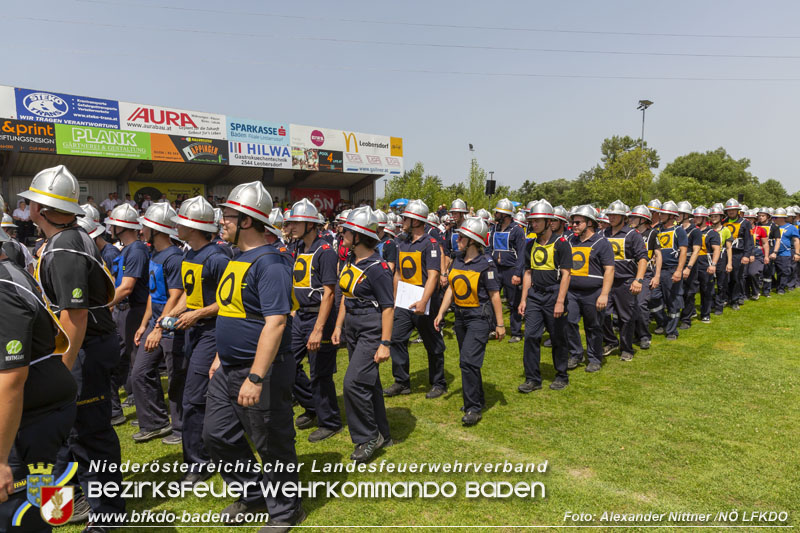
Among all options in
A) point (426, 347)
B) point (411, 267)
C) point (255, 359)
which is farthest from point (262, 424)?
point (411, 267)

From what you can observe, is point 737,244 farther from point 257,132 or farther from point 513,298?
point 257,132

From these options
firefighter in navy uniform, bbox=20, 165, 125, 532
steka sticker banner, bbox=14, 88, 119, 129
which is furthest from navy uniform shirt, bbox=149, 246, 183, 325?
steka sticker banner, bbox=14, 88, 119, 129

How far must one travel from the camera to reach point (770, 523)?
3578 millimetres

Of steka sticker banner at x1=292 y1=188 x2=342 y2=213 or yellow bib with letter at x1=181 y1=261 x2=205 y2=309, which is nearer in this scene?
yellow bib with letter at x1=181 y1=261 x2=205 y2=309

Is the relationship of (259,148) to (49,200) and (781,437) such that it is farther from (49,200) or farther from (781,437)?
(781,437)

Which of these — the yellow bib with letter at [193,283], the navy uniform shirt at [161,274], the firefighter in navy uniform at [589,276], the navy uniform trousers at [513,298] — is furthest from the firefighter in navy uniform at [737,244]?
the navy uniform shirt at [161,274]

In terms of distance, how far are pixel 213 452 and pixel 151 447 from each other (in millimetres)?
2094

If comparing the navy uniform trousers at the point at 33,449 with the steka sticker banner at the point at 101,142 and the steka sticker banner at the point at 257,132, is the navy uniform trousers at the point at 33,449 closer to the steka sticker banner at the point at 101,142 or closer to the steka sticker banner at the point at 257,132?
the steka sticker banner at the point at 101,142

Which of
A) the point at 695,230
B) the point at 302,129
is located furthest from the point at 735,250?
the point at 302,129

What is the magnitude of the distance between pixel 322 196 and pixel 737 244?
21.8 m

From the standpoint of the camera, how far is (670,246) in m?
9.30

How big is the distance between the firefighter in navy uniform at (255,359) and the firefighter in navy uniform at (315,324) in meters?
1.60

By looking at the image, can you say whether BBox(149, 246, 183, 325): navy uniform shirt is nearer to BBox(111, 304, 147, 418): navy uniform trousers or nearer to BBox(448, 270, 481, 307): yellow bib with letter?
BBox(111, 304, 147, 418): navy uniform trousers

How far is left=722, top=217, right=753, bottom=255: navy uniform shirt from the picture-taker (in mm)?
11930
